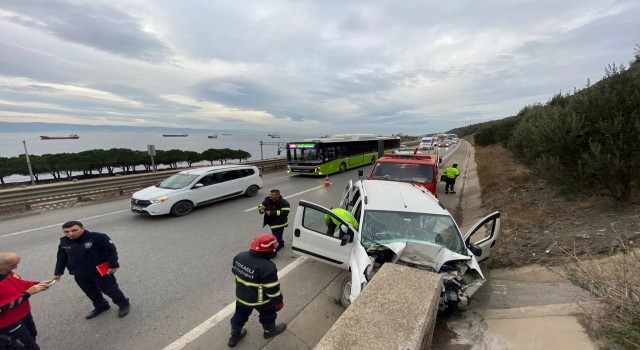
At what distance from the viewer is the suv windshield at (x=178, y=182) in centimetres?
954

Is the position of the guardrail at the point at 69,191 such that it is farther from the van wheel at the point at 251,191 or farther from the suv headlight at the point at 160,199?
the van wheel at the point at 251,191

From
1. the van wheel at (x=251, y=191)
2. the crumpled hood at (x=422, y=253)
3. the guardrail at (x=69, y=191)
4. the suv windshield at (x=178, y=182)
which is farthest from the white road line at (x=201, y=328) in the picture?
the guardrail at (x=69, y=191)

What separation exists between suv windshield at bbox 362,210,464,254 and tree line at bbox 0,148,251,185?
2457cm

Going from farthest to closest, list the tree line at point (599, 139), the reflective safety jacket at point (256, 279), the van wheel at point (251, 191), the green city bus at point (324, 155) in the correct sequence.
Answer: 1. the green city bus at point (324, 155)
2. the van wheel at point (251, 191)
3. the tree line at point (599, 139)
4. the reflective safety jacket at point (256, 279)

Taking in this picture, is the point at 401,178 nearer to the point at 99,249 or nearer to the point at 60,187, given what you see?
the point at 99,249

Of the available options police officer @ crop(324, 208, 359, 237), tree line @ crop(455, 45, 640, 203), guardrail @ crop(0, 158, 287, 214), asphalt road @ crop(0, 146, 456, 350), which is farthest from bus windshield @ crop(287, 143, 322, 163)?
police officer @ crop(324, 208, 359, 237)

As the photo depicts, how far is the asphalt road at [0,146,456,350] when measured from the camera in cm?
372

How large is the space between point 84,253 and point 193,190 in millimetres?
5944

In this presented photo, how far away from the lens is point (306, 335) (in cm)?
369

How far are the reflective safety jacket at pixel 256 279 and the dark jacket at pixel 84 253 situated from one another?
210 centimetres

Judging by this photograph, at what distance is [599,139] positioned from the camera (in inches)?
242

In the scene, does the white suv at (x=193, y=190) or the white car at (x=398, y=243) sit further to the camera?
the white suv at (x=193, y=190)

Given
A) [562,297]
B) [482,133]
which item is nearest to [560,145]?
[562,297]

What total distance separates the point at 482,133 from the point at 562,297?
40088mm
